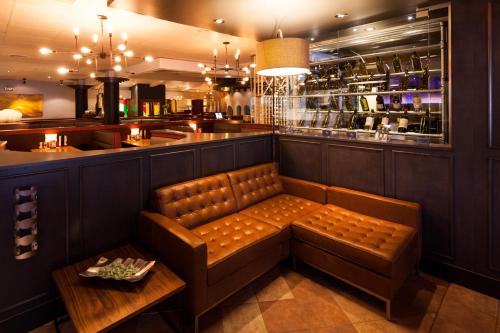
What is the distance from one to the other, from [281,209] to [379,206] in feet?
3.23

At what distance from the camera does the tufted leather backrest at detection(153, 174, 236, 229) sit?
2.75 m

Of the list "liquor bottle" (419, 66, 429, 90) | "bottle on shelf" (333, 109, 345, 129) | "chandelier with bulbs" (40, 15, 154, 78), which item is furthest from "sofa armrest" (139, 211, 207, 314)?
"chandelier with bulbs" (40, 15, 154, 78)

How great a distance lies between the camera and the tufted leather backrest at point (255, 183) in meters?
3.40

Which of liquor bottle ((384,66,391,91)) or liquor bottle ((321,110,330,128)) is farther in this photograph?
liquor bottle ((321,110,330,128))

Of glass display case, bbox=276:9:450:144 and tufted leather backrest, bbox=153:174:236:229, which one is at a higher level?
glass display case, bbox=276:9:450:144

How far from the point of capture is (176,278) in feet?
6.86

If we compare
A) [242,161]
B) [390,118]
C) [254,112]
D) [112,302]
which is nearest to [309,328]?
[112,302]

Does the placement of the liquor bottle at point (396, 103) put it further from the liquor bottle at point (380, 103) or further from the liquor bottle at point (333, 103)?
the liquor bottle at point (333, 103)

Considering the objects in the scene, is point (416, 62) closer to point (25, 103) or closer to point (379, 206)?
point (379, 206)

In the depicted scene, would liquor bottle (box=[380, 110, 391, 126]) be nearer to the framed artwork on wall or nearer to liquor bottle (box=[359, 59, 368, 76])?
liquor bottle (box=[359, 59, 368, 76])

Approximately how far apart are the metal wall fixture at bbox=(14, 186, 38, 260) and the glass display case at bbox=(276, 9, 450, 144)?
10.1ft

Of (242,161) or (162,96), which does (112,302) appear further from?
(162,96)

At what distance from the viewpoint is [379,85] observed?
13.3 feet

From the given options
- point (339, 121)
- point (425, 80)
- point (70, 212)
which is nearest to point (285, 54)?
point (425, 80)
